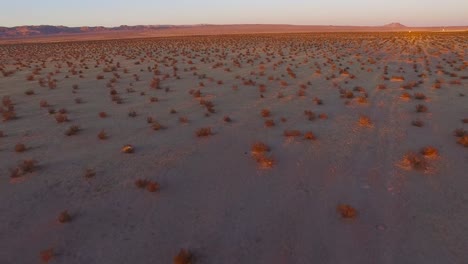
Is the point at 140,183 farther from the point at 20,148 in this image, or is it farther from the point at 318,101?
the point at 318,101

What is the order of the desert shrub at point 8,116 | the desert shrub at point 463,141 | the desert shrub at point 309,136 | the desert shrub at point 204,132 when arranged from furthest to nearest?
the desert shrub at point 8,116 < the desert shrub at point 204,132 < the desert shrub at point 309,136 < the desert shrub at point 463,141

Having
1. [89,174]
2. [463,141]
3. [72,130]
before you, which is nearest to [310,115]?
[463,141]

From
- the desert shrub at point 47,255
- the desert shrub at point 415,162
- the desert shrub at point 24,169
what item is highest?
the desert shrub at point 24,169

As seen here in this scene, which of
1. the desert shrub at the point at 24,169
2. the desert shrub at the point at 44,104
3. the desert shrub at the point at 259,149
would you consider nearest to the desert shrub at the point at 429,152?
the desert shrub at the point at 259,149

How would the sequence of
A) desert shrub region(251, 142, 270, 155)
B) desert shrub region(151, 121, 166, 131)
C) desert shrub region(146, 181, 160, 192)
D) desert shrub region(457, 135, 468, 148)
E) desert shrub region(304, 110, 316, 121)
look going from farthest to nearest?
desert shrub region(304, 110, 316, 121)
desert shrub region(151, 121, 166, 131)
desert shrub region(457, 135, 468, 148)
desert shrub region(251, 142, 270, 155)
desert shrub region(146, 181, 160, 192)

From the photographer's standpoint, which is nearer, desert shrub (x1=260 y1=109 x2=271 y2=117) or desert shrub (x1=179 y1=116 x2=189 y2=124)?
desert shrub (x1=179 y1=116 x2=189 y2=124)

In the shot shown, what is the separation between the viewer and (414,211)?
6.21 meters

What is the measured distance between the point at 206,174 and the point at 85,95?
11197 millimetres

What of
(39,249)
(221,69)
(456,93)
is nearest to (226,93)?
(221,69)

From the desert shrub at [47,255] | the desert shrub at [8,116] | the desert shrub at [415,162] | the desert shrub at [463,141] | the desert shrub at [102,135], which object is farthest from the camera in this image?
the desert shrub at [8,116]

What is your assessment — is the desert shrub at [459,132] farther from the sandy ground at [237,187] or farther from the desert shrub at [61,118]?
the desert shrub at [61,118]

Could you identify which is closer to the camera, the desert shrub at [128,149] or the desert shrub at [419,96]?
the desert shrub at [128,149]

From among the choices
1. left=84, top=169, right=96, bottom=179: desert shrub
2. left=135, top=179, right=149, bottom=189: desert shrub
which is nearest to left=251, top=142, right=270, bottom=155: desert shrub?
left=135, top=179, right=149, bottom=189: desert shrub

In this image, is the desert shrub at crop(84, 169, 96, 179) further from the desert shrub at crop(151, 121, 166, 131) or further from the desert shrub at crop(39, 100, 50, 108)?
the desert shrub at crop(39, 100, 50, 108)
